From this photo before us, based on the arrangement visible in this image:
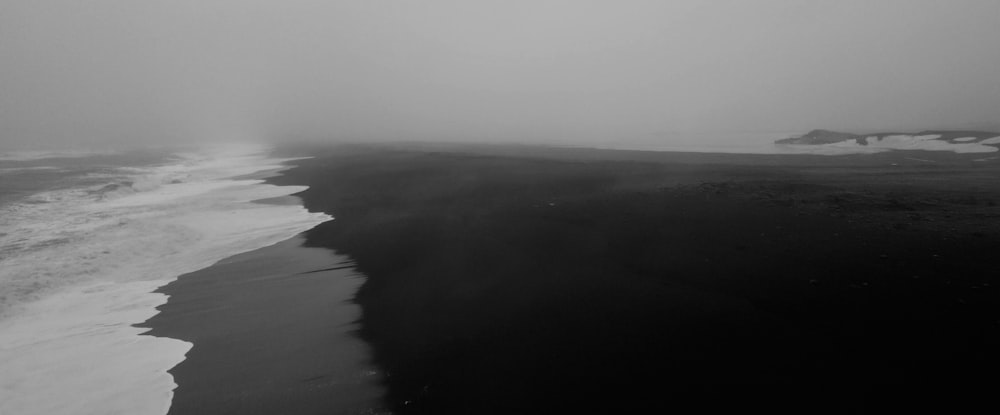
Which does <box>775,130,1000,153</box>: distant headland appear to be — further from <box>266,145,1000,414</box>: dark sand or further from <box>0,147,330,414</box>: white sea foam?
<box>0,147,330,414</box>: white sea foam

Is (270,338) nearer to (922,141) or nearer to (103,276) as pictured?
(103,276)

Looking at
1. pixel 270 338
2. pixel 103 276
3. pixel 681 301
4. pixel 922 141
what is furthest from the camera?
pixel 922 141

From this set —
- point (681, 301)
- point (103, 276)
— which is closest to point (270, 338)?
point (103, 276)

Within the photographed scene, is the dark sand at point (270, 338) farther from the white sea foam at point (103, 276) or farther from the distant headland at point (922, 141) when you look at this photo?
the distant headland at point (922, 141)

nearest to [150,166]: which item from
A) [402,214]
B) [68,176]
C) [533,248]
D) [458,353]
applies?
[68,176]

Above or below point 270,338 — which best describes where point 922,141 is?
above

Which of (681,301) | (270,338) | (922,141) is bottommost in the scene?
(270,338)
